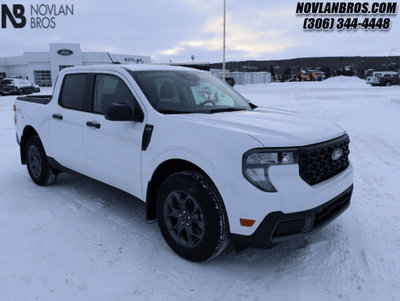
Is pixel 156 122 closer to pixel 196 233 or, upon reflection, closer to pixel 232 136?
pixel 232 136

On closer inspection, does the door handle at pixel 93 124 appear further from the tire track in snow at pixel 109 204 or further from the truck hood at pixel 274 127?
the truck hood at pixel 274 127

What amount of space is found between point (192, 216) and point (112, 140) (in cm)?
128

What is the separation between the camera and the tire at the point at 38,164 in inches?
201

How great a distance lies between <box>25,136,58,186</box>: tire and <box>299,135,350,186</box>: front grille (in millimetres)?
3800

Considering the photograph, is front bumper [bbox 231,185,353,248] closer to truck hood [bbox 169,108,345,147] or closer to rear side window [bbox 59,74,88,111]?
truck hood [bbox 169,108,345,147]

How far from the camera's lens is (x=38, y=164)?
207 inches

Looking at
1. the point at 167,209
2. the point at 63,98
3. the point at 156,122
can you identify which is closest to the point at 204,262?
the point at 167,209

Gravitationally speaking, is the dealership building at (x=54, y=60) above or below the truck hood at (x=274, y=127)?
above

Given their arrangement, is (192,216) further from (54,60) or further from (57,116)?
(54,60)

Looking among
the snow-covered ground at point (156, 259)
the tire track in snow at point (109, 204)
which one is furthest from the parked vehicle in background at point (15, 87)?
the snow-covered ground at point (156, 259)

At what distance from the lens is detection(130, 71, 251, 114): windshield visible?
3.54m

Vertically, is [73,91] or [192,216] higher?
[73,91]

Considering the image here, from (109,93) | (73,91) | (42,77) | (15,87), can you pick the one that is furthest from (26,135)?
(42,77)

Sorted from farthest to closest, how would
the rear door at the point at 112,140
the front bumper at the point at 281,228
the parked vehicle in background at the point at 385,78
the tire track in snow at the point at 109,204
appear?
1. the parked vehicle in background at the point at 385,78
2. the tire track in snow at the point at 109,204
3. the rear door at the point at 112,140
4. the front bumper at the point at 281,228
